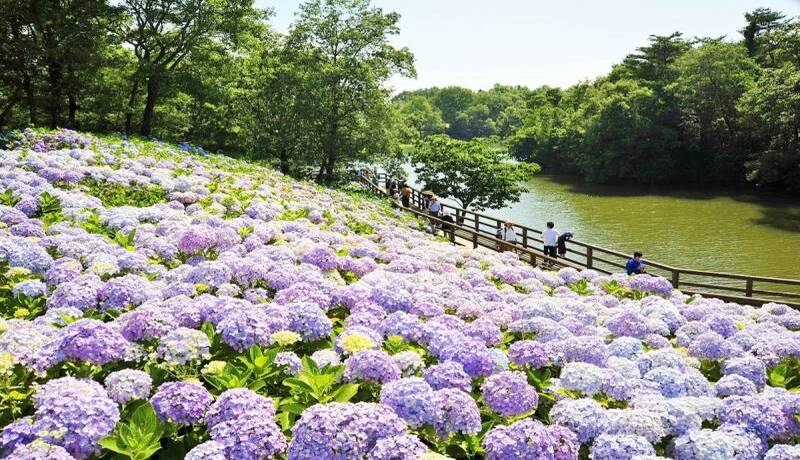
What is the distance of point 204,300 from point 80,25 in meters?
22.6

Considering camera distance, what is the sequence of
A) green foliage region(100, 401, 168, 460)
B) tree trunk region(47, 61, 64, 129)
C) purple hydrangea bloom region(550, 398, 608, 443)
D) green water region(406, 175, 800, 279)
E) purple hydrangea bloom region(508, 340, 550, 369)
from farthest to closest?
green water region(406, 175, 800, 279), tree trunk region(47, 61, 64, 129), purple hydrangea bloom region(508, 340, 550, 369), purple hydrangea bloom region(550, 398, 608, 443), green foliage region(100, 401, 168, 460)

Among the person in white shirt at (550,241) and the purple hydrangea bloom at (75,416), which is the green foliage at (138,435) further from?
the person in white shirt at (550,241)

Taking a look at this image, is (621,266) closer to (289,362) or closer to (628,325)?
(628,325)

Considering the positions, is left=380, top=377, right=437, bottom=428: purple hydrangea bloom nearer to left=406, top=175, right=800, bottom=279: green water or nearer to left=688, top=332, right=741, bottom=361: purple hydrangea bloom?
left=688, top=332, right=741, bottom=361: purple hydrangea bloom

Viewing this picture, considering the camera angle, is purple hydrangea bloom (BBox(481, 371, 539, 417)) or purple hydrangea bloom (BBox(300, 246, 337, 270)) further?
purple hydrangea bloom (BBox(300, 246, 337, 270))

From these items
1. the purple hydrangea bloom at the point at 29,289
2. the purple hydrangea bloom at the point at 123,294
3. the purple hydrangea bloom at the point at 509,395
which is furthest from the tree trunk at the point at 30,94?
the purple hydrangea bloom at the point at 509,395

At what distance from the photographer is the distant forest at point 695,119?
38.0 meters

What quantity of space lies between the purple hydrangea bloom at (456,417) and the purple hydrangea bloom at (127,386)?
1707 millimetres

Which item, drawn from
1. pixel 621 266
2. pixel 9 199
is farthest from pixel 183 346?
pixel 621 266

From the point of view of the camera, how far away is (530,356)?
4414mm

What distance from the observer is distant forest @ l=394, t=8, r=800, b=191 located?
3797 centimetres

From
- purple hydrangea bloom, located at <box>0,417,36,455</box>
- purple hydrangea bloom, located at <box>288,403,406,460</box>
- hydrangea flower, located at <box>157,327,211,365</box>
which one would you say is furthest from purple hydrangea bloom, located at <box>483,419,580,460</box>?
purple hydrangea bloom, located at <box>0,417,36,455</box>

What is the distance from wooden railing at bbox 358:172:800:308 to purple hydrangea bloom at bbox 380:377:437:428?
26.4 ft

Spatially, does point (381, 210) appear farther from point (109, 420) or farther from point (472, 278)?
point (109, 420)
